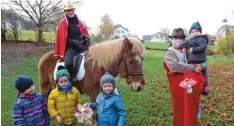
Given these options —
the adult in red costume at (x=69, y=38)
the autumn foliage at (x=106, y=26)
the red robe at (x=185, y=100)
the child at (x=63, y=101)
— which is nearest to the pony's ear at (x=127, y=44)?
the red robe at (x=185, y=100)

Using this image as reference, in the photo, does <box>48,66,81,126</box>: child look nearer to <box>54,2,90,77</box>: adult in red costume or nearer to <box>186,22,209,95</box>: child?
<box>54,2,90,77</box>: adult in red costume

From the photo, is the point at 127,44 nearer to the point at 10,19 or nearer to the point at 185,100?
the point at 185,100

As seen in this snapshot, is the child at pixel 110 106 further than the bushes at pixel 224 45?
No

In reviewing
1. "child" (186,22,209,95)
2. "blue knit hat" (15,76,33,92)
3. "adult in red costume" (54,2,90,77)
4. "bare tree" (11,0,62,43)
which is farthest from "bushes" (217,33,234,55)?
"blue knit hat" (15,76,33,92)

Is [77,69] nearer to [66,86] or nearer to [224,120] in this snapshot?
[66,86]

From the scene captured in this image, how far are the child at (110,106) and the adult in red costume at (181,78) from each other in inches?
38.1

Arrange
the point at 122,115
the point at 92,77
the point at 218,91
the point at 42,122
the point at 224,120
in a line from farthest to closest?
the point at 218,91 → the point at 224,120 → the point at 92,77 → the point at 42,122 → the point at 122,115

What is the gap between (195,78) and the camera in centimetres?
408

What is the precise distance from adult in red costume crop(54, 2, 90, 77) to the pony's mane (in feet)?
0.99

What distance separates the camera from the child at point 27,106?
377 centimetres

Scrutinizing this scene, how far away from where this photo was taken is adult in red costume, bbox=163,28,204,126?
161 inches

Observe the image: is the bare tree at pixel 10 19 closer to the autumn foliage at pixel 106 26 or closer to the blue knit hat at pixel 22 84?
Result: the autumn foliage at pixel 106 26

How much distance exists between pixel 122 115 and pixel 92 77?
126cm

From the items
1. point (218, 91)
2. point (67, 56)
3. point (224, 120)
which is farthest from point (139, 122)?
point (218, 91)
